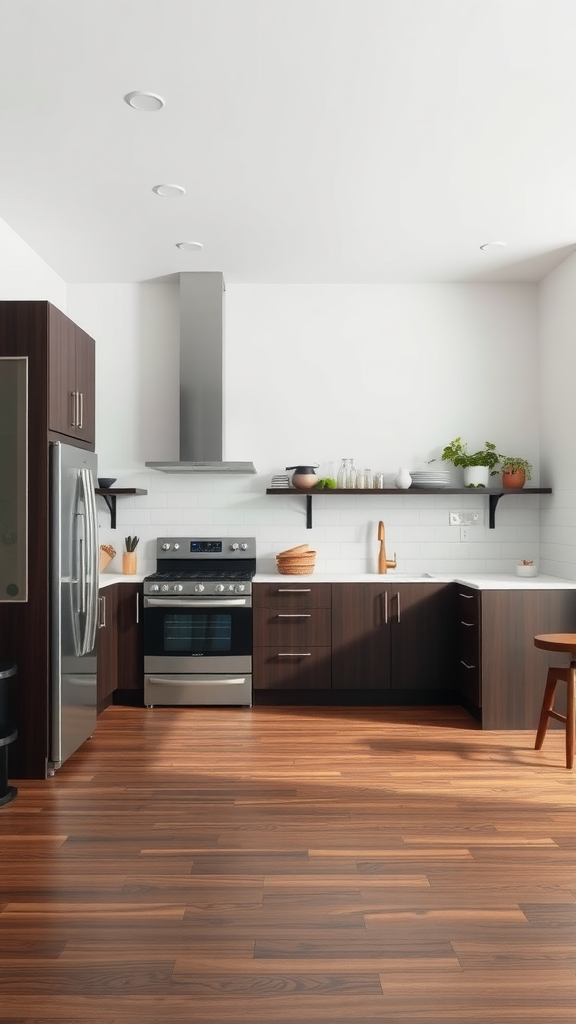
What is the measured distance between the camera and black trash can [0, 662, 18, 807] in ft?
11.8

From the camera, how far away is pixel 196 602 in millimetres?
5340

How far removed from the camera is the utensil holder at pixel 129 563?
578 centimetres

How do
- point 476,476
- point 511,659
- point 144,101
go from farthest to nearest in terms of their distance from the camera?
point 476,476 < point 511,659 < point 144,101

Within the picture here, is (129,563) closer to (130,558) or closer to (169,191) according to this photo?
(130,558)

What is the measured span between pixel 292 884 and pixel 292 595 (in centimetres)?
270

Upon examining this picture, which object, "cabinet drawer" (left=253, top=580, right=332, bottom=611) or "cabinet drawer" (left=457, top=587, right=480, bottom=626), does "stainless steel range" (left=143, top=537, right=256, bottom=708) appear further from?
"cabinet drawer" (left=457, top=587, right=480, bottom=626)

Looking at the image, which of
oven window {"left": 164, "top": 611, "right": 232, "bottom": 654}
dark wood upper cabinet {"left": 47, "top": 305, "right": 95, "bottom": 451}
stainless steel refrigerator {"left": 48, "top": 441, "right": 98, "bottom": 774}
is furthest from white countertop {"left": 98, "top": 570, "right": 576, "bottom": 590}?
dark wood upper cabinet {"left": 47, "top": 305, "right": 95, "bottom": 451}

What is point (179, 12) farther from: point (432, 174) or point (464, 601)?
point (464, 601)

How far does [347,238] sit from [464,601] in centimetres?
233

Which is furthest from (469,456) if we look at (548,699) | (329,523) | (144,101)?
(144,101)

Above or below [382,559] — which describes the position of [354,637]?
below

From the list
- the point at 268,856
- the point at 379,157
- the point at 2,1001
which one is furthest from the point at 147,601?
the point at 2,1001

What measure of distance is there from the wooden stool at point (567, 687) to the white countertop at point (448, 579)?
1.45 feet

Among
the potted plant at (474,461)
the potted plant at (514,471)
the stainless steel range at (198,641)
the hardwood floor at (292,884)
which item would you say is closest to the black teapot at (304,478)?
the stainless steel range at (198,641)
